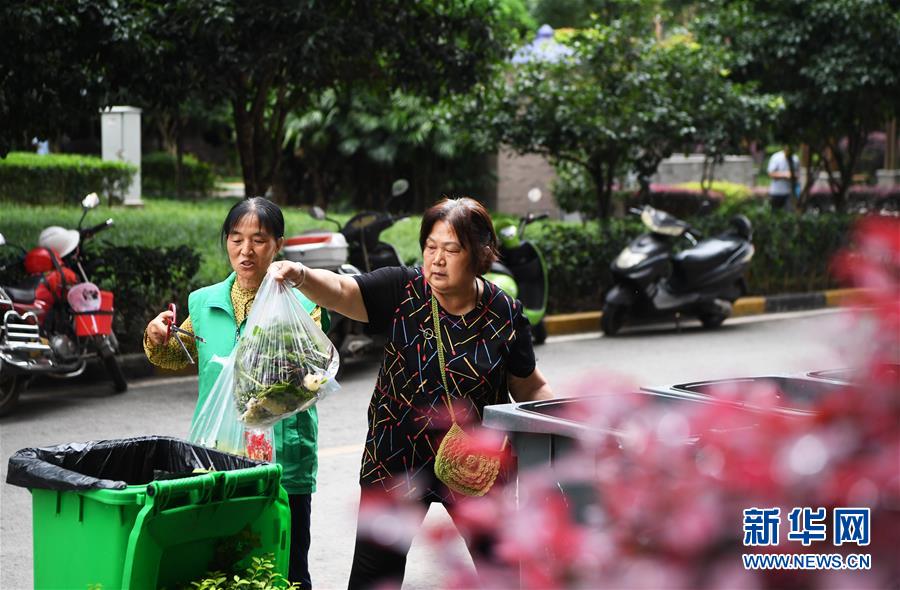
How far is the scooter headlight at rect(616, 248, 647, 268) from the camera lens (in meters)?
11.4

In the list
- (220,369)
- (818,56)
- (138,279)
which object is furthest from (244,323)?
(818,56)

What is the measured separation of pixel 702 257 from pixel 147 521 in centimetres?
963

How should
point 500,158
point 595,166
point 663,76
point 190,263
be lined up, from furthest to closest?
1. point 500,158
2. point 595,166
3. point 663,76
4. point 190,263

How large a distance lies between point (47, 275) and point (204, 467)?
16.6ft

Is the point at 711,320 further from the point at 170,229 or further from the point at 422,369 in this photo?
the point at 422,369

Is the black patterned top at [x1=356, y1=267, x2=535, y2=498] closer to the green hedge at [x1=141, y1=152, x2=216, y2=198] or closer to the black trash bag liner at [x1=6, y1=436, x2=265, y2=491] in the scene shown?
the black trash bag liner at [x1=6, y1=436, x2=265, y2=491]

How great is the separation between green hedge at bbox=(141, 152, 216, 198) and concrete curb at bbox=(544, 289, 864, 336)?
1619 cm

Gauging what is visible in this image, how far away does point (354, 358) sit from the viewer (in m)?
9.81

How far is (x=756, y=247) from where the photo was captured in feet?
46.0

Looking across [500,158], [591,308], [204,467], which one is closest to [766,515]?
[204,467]

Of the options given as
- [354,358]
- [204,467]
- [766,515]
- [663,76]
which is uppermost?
[663,76]

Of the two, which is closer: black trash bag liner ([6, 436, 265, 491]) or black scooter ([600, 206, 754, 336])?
black trash bag liner ([6, 436, 265, 491])

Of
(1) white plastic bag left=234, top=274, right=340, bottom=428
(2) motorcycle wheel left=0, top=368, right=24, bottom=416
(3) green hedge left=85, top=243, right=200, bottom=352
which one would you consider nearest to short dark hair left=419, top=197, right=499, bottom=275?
(1) white plastic bag left=234, top=274, right=340, bottom=428

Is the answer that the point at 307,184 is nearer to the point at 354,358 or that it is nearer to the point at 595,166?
the point at 595,166
